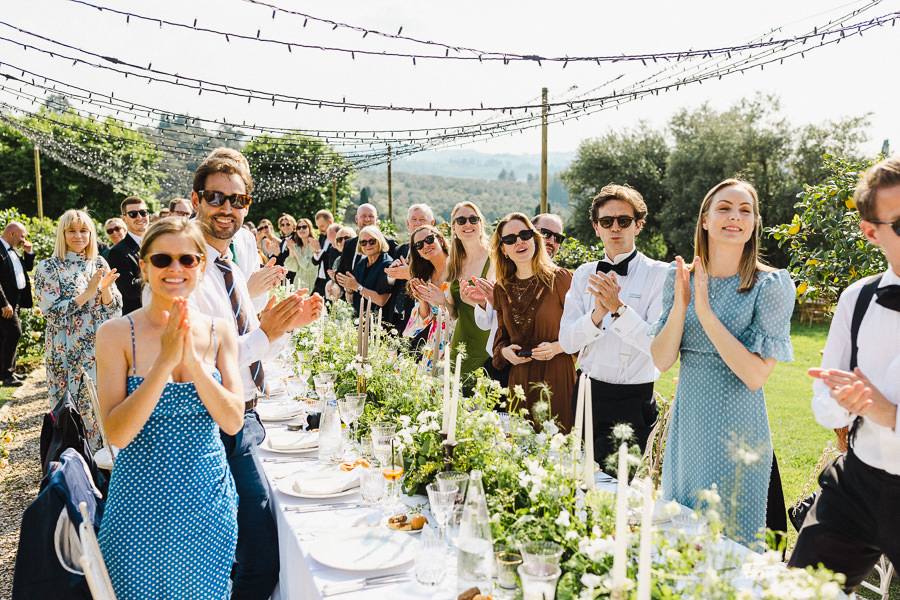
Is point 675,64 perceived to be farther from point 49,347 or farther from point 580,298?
point 49,347

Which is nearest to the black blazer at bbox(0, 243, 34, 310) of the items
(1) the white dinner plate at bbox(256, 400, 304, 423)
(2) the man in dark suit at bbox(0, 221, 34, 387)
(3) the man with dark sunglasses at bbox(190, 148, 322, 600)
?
(2) the man in dark suit at bbox(0, 221, 34, 387)

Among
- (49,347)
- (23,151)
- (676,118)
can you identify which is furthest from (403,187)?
(49,347)

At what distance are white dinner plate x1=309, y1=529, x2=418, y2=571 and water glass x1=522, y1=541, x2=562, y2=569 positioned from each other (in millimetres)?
503

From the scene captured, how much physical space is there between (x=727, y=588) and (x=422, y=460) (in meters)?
1.22

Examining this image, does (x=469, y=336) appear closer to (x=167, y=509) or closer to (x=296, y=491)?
(x=296, y=491)

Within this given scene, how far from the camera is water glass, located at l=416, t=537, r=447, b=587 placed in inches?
66.8

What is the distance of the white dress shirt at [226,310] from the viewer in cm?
251

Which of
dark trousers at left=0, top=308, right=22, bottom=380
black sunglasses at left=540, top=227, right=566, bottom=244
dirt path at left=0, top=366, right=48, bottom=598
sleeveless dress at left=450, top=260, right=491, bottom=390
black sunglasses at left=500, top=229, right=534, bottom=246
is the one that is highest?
black sunglasses at left=540, top=227, right=566, bottom=244

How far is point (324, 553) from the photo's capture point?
6.28 ft

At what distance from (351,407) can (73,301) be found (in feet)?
12.2

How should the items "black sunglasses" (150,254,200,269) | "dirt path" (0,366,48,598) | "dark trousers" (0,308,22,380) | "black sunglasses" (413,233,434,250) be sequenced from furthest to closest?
"dark trousers" (0,308,22,380)
"black sunglasses" (413,233,434,250)
"dirt path" (0,366,48,598)
"black sunglasses" (150,254,200,269)

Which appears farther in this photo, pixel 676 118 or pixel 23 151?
pixel 23 151

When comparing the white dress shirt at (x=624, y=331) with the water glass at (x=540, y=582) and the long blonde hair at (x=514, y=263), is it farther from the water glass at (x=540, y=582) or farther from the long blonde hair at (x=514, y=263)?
the water glass at (x=540, y=582)

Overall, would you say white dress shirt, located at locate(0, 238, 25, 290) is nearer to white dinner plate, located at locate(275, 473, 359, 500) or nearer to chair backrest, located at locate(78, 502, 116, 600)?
white dinner plate, located at locate(275, 473, 359, 500)
